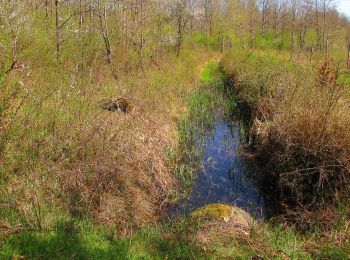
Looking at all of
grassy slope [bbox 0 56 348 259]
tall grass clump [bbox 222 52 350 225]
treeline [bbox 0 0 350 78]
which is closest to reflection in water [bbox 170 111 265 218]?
tall grass clump [bbox 222 52 350 225]

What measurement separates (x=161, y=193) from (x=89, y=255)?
9.09 ft

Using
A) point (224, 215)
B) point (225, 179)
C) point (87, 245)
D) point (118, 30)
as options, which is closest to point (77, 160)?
point (87, 245)

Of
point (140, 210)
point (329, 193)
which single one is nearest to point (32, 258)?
point (140, 210)

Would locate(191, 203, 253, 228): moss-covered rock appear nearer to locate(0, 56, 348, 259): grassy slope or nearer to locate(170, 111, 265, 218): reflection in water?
locate(0, 56, 348, 259): grassy slope

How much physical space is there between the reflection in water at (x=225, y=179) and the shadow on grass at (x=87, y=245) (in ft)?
5.94

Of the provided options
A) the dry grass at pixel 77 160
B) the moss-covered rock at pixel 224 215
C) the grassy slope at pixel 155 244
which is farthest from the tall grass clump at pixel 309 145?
the dry grass at pixel 77 160

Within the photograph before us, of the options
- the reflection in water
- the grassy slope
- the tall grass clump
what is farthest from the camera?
the reflection in water

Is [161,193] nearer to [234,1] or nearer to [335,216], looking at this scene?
[335,216]

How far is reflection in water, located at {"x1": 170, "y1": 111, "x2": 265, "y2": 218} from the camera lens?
6.57 metres

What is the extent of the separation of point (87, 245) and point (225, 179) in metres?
4.36

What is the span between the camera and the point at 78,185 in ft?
16.5

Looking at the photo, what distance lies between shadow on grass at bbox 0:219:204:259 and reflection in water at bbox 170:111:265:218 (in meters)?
1.81

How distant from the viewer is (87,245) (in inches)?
150

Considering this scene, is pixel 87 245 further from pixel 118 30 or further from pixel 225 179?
pixel 118 30
